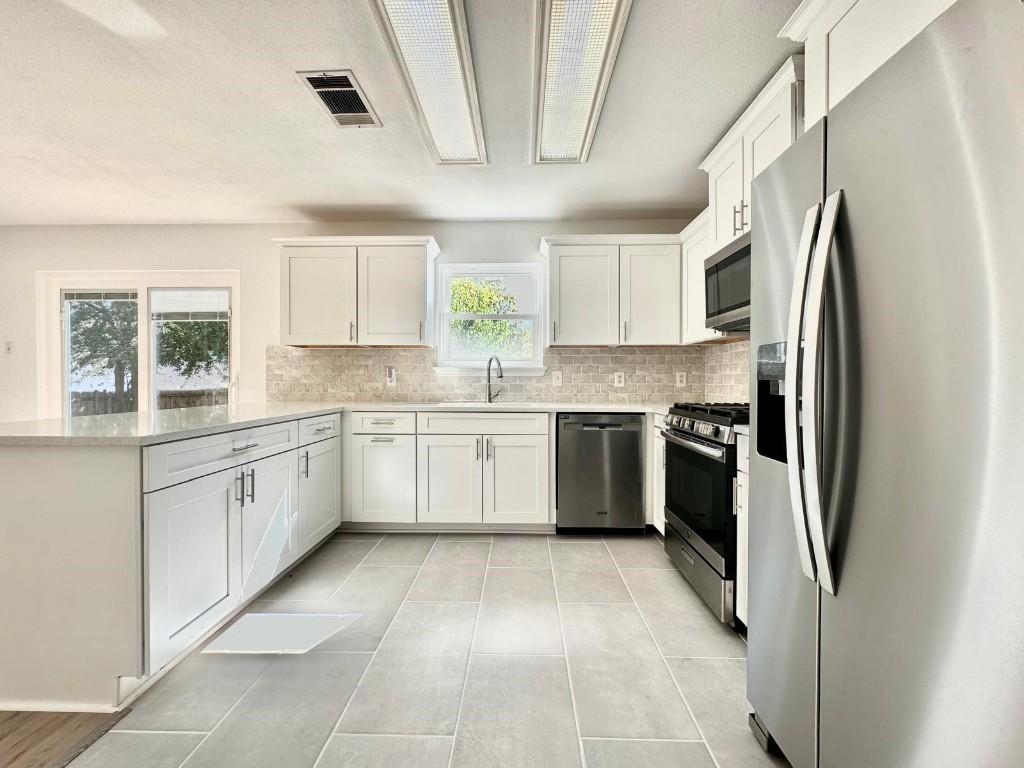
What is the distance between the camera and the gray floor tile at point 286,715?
1414 millimetres

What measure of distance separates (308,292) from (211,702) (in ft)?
9.37

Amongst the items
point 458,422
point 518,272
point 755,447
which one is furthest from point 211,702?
point 518,272

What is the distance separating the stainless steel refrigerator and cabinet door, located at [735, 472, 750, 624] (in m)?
0.80

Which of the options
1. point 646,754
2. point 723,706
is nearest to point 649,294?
point 723,706

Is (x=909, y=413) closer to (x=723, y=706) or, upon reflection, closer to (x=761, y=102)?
(x=723, y=706)

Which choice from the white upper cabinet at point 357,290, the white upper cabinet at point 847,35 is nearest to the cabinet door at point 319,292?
the white upper cabinet at point 357,290

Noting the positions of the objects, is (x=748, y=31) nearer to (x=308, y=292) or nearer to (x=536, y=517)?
(x=536, y=517)

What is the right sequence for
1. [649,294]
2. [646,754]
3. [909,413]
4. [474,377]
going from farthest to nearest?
[474,377] → [649,294] → [646,754] → [909,413]

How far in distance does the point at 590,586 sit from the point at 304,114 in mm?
2750

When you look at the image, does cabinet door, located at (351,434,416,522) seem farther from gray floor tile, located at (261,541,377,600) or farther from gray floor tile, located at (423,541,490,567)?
gray floor tile, located at (423,541,490,567)

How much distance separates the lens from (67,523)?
61.1 inches

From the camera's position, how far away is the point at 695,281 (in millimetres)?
3473

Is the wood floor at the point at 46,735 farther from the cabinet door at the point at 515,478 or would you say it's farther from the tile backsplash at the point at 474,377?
the tile backsplash at the point at 474,377

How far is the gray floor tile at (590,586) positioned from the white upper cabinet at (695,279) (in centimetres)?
157
